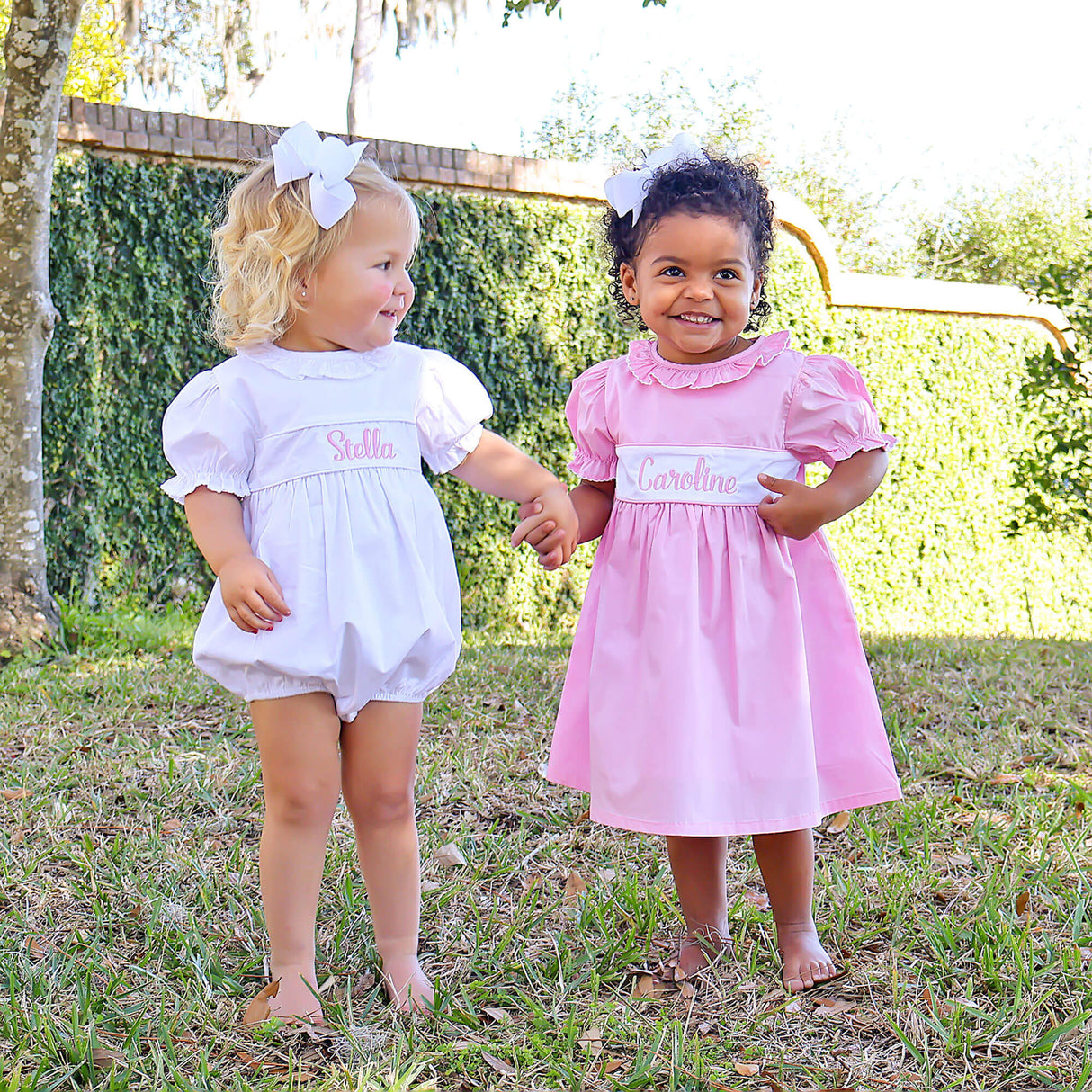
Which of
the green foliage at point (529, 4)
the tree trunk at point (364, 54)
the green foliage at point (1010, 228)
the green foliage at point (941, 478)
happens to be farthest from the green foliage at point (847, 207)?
the green foliage at point (529, 4)

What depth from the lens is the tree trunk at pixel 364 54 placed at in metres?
14.5

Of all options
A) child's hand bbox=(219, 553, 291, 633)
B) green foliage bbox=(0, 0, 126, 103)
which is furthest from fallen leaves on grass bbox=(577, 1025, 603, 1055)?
green foliage bbox=(0, 0, 126, 103)

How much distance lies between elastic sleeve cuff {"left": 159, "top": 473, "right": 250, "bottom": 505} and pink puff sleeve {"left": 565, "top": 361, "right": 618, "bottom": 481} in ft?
2.29

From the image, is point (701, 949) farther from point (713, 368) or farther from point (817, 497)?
point (713, 368)

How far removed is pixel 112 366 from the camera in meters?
5.77

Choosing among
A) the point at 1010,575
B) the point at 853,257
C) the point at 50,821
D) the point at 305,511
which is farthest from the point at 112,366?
the point at 853,257

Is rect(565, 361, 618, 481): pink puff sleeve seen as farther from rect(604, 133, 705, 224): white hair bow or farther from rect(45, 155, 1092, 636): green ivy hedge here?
rect(45, 155, 1092, 636): green ivy hedge

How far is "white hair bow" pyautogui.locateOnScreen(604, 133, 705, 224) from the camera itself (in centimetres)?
212

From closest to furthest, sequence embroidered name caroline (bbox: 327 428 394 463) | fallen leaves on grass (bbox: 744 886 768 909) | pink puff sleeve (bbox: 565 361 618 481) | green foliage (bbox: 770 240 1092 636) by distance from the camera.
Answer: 1. embroidered name caroline (bbox: 327 428 394 463)
2. pink puff sleeve (bbox: 565 361 618 481)
3. fallen leaves on grass (bbox: 744 886 768 909)
4. green foliage (bbox: 770 240 1092 636)

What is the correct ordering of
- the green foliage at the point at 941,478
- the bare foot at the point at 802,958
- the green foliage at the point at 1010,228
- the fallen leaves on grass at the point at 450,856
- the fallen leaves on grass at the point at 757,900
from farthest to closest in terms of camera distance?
1. the green foliage at the point at 1010,228
2. the green foliage at the point at 941,478
3. the fallen leaves on grass at the point at 450,856
4. the fallen leaves on grass at the point at 757,900
5. the bare foot at the point at 802,958

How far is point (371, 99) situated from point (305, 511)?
14.3 m

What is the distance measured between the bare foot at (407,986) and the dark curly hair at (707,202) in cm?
139

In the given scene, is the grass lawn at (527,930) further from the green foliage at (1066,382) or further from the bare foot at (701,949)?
the green foliage at (1066,382)

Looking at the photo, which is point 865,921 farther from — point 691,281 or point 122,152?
point 122,152
